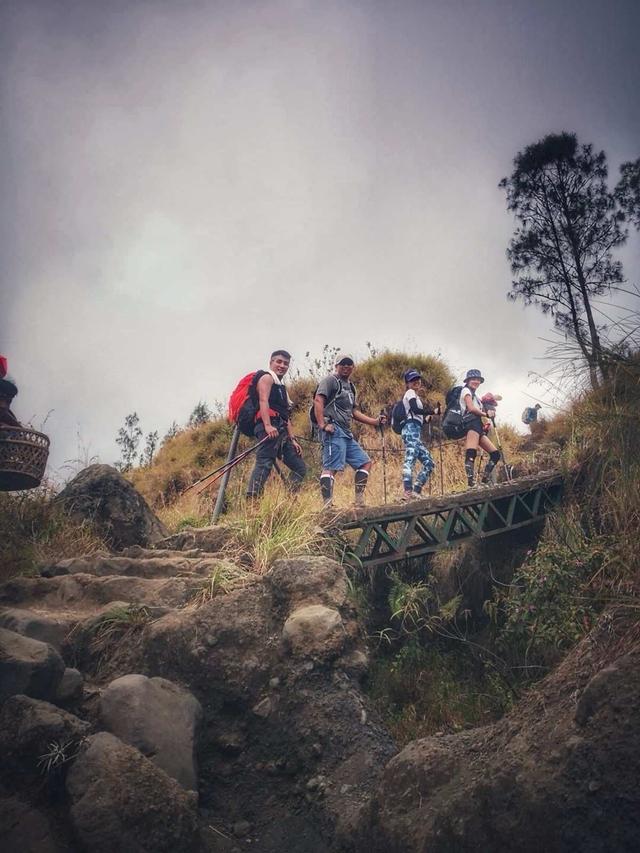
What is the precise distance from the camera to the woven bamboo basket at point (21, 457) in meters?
5.35

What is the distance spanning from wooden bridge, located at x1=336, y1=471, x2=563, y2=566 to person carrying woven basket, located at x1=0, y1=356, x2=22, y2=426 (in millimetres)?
3835

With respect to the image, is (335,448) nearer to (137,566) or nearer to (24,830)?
(137,566)

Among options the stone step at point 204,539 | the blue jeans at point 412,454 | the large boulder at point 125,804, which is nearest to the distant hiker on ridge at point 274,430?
the stone step at point 204,539

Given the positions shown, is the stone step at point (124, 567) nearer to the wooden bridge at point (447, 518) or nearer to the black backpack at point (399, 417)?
the wooden bridge at point (447, 518)

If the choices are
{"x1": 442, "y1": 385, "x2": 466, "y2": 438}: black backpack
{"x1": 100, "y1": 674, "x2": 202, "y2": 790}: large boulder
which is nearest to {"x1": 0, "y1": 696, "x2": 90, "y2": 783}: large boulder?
{"x1": 100, "y1": 674, "x2": 202, "y2": 790}: large boulder

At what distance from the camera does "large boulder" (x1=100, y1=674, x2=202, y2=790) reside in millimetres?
3703

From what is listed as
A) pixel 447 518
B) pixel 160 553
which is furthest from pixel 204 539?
pixel 447 518

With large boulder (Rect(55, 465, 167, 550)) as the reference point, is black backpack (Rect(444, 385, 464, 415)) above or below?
above

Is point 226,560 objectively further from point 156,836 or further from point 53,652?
point 156,836

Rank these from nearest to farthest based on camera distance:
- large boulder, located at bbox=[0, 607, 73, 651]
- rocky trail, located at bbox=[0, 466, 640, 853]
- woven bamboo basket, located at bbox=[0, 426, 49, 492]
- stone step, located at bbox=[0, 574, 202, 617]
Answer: rocky trail, located at bbox=[0, 466, 640, 853]
large boulder, located at bbox=[0, 607, 73, 651]
woven bamboo basket, located at bbox=[0, 426, 49, 492]
stone step, located at bbox=[0, 574, 202, 617]

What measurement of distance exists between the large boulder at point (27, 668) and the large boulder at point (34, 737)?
0.66ft

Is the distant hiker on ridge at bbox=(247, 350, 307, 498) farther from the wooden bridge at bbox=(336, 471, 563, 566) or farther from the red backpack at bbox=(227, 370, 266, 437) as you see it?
the wooden bridge at bbox=(336, 471, 563, 566)

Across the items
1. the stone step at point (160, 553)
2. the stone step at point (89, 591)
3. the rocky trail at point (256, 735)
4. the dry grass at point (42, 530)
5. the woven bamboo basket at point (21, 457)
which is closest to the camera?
the rocky trail at point (256, 735)

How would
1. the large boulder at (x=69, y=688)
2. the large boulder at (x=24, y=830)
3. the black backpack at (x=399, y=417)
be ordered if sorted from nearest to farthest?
the large boulder at (x=24, y=830) < the large boulder at (x=69, y=688) < the black backpack at (x=399, y=417)
